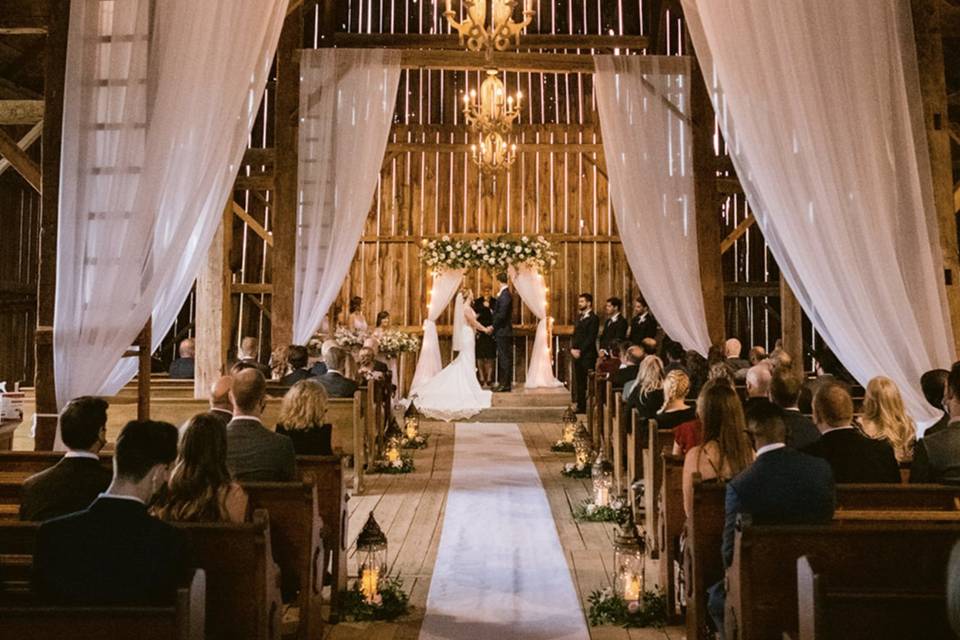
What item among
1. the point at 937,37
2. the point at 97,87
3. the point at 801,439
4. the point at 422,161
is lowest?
the point at 801,439

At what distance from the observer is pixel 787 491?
3.01 meters

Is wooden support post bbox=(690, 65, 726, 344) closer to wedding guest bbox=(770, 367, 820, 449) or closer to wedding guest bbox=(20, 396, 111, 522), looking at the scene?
wedding guest bbox=(770, 367, 820, 449)

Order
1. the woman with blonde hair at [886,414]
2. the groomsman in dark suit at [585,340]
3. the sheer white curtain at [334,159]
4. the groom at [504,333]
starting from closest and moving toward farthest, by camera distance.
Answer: the woman with blonde hair at [886,414], the sheer white curtain at [334,159], the groomsman in dark suit at [585,340], the groom at [504,333]

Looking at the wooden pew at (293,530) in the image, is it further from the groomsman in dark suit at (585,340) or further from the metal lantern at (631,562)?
the groomsman in dark suit at (585,340)

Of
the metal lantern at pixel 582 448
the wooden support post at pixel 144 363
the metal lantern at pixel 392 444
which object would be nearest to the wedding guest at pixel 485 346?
the metal lantern at pixel 392 444

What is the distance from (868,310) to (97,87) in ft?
14.6

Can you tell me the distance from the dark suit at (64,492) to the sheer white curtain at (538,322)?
32.9ft

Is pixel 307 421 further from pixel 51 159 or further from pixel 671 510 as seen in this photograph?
pixel 51 159

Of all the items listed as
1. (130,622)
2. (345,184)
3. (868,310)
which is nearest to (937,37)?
(868,310)

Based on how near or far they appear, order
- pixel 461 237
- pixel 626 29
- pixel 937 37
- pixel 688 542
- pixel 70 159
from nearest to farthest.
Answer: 1. pixel 688 542
2. pixel 70 159
3. pixel 937 37
4. pixel 461 237
5. pixel 626 29

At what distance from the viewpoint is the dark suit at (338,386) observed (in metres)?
7.43

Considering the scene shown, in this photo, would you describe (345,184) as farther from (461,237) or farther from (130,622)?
(130,622)

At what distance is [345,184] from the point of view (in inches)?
340

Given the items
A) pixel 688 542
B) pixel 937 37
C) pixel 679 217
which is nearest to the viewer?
pixel 688 542
